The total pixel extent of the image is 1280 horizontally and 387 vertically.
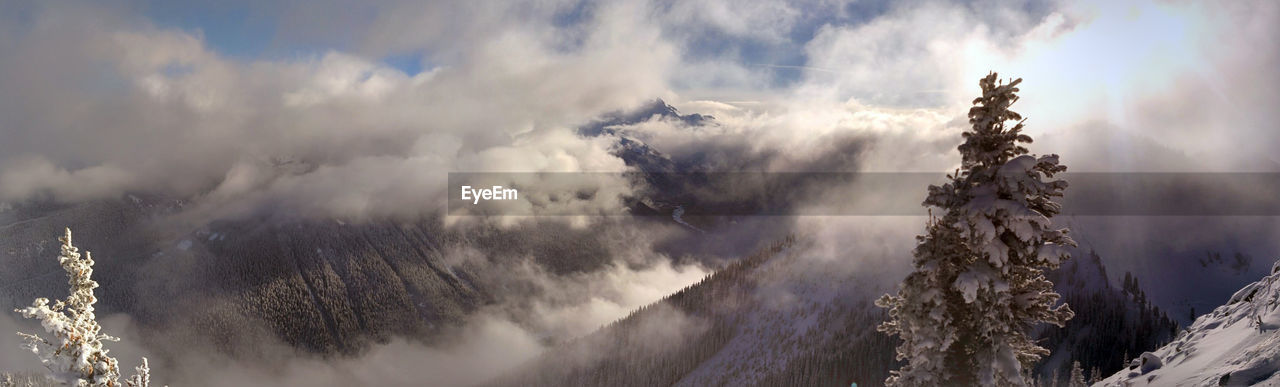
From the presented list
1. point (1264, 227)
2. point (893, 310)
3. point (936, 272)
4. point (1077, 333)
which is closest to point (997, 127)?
point (936, 272)

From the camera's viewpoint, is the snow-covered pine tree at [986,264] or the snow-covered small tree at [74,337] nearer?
the snow-covered pine tree at [986,264]

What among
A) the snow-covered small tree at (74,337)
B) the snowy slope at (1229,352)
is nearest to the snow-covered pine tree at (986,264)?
the snowy slope at (1229,352)

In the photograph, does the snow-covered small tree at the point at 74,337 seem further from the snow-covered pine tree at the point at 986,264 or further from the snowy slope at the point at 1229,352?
the snowy slope at the point at 1229,352

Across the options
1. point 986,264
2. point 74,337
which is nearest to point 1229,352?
point 986,264

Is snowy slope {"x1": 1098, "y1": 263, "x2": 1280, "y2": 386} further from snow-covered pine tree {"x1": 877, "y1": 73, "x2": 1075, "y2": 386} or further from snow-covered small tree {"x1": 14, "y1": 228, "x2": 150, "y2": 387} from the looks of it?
snow-covered small tree {"x1": 14, "y1": 228, "x2": 150, "y2": 387}

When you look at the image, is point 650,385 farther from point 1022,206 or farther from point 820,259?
point 1022,206

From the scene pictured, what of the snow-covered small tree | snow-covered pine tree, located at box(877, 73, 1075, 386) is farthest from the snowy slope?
the snow-covered small tree

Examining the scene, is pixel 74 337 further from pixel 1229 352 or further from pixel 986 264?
pixel 1229 352
